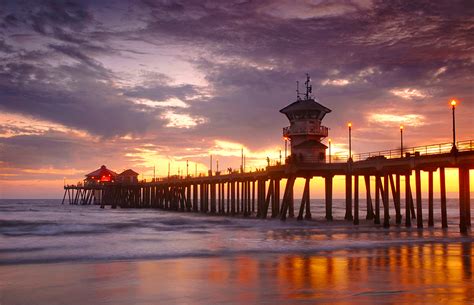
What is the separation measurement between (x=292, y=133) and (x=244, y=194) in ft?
44.8

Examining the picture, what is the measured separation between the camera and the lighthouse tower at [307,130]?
1812 inches

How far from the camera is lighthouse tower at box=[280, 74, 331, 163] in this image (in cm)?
4603

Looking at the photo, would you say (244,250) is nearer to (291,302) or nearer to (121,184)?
(291,302)

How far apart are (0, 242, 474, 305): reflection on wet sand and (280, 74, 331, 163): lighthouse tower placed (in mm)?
24499

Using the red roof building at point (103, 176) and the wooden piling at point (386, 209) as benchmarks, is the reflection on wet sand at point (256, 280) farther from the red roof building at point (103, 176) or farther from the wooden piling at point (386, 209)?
the red roof building at point (103, 176)

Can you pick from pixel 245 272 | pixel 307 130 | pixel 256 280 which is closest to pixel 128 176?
pixel 307 130

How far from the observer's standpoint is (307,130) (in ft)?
155

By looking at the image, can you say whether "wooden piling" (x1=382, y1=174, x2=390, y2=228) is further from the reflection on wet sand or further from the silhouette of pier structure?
the reflection on wet sand

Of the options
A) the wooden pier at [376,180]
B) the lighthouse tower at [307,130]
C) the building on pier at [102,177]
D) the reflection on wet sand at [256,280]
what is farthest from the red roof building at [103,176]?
the reflection on wet sand at [256,280]

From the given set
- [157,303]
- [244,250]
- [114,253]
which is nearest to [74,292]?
[157,303]

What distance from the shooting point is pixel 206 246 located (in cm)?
2694

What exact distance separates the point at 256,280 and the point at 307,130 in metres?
32.6

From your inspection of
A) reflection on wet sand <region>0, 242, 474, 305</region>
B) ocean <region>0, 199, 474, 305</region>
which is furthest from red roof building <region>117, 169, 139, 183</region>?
reflection on wet sand <region>0, 242, 474, 305</region>

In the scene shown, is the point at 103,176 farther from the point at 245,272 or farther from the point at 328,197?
the point at 245,272
